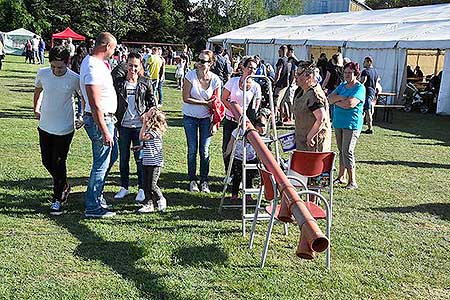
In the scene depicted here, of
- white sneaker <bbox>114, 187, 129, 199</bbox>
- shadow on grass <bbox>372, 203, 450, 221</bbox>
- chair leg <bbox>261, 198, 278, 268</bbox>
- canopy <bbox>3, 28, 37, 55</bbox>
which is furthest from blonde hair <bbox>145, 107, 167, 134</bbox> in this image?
canopy <bbox>3, 28, 37, 55</bbox>

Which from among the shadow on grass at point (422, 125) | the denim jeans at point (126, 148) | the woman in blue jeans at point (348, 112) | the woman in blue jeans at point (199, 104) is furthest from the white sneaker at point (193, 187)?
the shadow on grass at point (422, 125)

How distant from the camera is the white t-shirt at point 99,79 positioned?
518cm

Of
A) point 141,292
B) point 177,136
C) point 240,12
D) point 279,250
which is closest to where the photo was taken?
point 141,292

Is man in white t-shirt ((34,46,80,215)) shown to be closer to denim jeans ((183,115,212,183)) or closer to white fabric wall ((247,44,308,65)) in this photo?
denim jeans ((183,115,212,183))

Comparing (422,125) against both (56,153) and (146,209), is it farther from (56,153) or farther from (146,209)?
(56,153)

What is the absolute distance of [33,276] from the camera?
14.1ft

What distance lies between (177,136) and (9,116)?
4.16m

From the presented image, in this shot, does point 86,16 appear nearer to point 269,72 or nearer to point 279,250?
point 269,72

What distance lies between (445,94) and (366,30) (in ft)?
19.2

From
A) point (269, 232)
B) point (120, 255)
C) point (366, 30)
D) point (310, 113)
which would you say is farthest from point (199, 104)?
point (366, 30)

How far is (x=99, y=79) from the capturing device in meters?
5.22

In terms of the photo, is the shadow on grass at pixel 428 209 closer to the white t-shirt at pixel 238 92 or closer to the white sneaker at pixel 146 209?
the white t-shirt at pixel 238 92

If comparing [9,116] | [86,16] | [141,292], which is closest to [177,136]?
[9,116]

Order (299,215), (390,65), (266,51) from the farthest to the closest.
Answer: (266,51), (390,65), (299,215)
